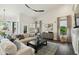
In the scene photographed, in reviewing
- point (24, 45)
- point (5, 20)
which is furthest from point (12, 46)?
point (5, 20)

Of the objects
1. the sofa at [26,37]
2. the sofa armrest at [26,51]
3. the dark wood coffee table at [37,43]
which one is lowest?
the sofa armrest at [26,51]

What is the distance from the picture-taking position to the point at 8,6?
2268 millimetres

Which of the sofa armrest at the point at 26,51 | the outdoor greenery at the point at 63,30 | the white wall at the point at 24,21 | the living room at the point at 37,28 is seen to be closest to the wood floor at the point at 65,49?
the living room at the point at 37,28

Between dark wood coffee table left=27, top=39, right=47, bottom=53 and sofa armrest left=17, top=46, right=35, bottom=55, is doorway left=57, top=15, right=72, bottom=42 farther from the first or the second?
sofa armrest left=17, top=46, right=35, bottom=55

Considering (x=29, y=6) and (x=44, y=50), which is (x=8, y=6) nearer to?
(x=29, y=6)

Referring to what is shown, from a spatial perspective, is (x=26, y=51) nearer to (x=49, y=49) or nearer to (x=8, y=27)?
(x=49, y=49)

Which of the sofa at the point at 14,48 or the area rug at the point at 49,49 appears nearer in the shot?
the sofa at the point at 14,48

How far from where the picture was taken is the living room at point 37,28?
225 cm

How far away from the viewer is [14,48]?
222cm

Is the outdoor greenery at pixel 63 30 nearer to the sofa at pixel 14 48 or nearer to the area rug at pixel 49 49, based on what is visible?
the area rug at pixel 49 49

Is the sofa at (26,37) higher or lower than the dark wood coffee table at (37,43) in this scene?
higher

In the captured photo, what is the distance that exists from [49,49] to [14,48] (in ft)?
1.98

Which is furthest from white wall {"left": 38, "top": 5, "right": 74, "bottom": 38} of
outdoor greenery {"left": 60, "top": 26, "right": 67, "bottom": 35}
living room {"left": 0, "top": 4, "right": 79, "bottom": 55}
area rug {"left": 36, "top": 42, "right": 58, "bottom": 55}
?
area rug {"left": 36, "top": 42, "right": 58, "bottom": 55}
